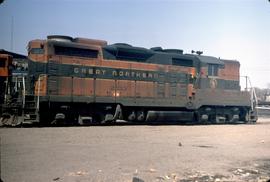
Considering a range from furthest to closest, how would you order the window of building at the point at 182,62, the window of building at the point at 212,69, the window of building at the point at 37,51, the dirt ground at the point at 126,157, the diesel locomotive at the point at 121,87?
the window of building at the point at 212,69 < the window of building at the point at 182,62 < the window of building at the point at 37,51 < the diesel locomotive at the point at 121,87 < the dirt ground at the point at 126,157

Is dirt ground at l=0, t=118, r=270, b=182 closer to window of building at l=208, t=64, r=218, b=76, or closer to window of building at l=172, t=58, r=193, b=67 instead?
window of building at l=172, t=58, r=193, b=67

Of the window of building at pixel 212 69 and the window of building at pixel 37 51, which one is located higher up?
the window of building at pixel 37 51

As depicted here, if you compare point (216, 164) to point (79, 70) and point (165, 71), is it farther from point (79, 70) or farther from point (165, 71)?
point (165, 71)

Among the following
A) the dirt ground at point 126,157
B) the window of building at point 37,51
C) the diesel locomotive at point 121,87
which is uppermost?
the window of building at point 37,51

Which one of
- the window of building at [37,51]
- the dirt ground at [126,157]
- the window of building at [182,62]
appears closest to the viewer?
the dirt ground at [126,157]

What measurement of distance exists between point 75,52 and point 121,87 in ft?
10.3

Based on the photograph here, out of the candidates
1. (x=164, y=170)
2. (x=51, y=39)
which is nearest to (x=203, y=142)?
(x=164, y=170)

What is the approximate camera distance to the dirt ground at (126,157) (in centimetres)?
715

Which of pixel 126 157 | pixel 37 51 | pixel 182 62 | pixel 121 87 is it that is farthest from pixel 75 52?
pixel 126 157

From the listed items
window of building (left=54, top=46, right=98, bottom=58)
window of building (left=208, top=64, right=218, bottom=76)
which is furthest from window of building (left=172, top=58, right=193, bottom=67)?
window of building (left=54, top=46, right=98, bottom=58)

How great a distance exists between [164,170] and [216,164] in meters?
1.67

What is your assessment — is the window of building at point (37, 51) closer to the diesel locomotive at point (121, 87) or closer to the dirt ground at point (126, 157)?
the diesel locomotive at point (121, 87)

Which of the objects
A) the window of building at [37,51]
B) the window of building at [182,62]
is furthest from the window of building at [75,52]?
the window of building at [182,62]

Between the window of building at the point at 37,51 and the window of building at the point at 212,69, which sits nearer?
the window of building at the point at 37,51
